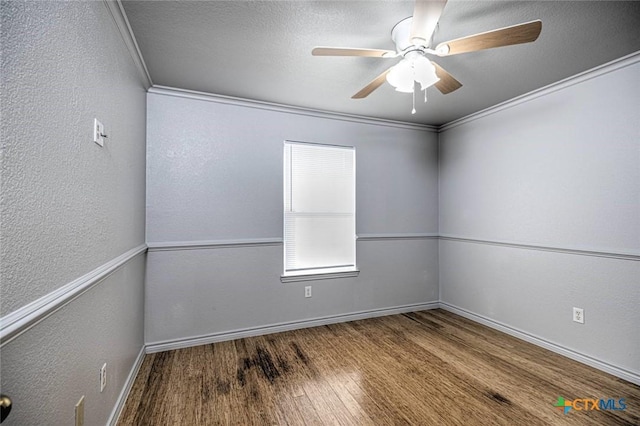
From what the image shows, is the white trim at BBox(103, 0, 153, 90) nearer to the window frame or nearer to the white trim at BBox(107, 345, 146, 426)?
the window frame

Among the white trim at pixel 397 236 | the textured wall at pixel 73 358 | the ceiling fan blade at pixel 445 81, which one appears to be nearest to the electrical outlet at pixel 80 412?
the textured wall at pixel 73 358

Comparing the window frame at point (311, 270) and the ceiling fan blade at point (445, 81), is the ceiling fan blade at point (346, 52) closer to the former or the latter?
the ceiling fan blade at point (445, 81)

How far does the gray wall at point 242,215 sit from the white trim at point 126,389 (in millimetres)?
256

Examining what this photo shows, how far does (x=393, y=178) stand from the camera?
3.64 m

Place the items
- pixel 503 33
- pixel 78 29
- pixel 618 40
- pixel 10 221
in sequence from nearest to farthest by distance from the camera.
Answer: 1. pixel 10 221
2. pixel 78 29
3. pixel 503 33
4. pixel 618 40

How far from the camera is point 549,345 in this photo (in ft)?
8.61

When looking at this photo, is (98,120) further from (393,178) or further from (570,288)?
(570,288)

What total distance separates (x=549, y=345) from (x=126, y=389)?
11.3 feet

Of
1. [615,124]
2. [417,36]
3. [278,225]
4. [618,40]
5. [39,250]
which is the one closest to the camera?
[39,250]

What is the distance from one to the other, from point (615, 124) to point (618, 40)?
0.63 metres

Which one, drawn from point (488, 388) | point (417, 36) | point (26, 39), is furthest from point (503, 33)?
point (488, 388)

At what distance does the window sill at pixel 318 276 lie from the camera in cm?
309

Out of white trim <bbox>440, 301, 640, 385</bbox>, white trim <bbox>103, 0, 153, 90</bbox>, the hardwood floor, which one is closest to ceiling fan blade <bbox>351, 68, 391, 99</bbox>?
white trim <bbox>103, 0, 153, 90</bbox>

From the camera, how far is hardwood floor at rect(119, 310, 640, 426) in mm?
1781
